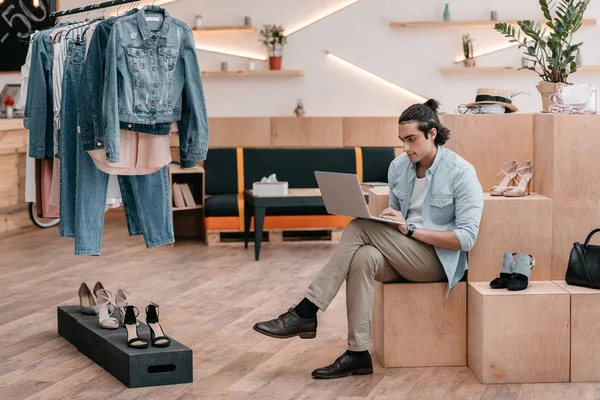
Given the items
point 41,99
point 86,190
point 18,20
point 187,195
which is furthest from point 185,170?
point 86,190

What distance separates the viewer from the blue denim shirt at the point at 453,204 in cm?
414

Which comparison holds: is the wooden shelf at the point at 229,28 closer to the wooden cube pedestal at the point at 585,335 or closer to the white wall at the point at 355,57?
the white wall at the point at 355,57

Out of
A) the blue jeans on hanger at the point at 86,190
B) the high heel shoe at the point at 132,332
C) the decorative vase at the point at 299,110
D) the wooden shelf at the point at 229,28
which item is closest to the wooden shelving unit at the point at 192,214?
the decorative vase at the point at 299,110

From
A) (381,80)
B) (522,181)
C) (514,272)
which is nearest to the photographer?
(514,272)

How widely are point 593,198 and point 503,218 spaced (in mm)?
427

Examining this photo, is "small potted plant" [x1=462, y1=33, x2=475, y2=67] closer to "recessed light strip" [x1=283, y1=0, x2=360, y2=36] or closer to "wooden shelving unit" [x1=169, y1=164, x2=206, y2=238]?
"recessed light strip" [x1=283, y1=0, x2=360, y2=36]

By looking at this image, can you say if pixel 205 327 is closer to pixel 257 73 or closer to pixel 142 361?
pixel 142 361

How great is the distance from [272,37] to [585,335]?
6.15 metres

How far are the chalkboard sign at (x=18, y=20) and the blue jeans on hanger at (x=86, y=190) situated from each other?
222 inches

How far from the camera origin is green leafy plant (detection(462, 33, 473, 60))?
9289 millimetres

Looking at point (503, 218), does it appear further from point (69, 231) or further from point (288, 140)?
point (288, 140)

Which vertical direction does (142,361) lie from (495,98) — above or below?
below

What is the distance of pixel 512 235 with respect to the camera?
169 inches

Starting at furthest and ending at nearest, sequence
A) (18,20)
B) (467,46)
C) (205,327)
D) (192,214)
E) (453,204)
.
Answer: (18,20) < (467,46) < (192,214) < (205,327) < (453,204)
